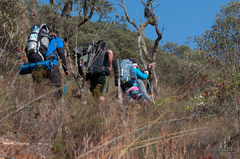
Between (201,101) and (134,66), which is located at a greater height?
(134,66)

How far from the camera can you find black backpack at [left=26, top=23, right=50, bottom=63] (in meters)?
4.14

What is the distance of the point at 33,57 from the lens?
4.15 meters

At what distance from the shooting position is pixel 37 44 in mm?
4188

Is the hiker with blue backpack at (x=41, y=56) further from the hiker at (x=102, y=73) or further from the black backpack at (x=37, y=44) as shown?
the hiker at (x=102, y=73)

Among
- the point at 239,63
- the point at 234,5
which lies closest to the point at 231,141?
the point at 239,63

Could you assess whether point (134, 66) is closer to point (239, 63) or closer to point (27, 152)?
point (239, 63)

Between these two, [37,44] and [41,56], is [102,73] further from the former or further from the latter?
[37,44]

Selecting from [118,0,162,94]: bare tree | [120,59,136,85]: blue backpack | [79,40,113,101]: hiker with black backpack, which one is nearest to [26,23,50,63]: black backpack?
[79,40,113,101]: hiker with black backpack

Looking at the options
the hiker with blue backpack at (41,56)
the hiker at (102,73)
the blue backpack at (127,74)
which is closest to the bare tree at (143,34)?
the blue backpack at (127,74)

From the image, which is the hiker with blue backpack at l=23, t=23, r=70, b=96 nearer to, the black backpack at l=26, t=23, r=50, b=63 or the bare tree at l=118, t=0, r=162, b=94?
the black backpack at l=26, t=23, r=50, b=63

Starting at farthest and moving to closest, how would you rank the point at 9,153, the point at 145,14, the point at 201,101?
the point at 145,14, the point at 201,101, the point at 9,153

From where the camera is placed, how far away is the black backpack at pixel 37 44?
414cm

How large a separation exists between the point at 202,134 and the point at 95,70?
2.67m

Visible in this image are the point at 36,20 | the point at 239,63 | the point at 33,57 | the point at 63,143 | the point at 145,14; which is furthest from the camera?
the point at 36,20
